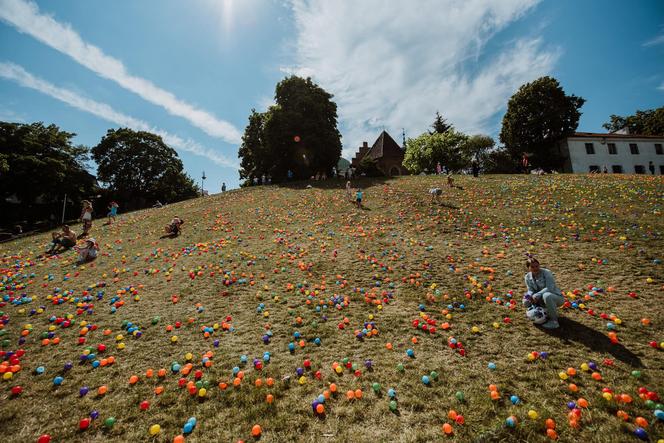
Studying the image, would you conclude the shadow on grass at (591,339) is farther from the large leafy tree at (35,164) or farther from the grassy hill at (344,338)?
the large leafy tree at (35,164)

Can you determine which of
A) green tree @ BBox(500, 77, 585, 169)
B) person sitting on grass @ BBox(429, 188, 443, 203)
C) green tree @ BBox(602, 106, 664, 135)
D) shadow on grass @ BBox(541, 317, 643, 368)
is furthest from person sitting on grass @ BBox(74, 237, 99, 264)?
green tree @ BBox(602, 106, 664, 135)

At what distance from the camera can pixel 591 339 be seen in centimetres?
595

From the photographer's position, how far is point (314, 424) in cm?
424

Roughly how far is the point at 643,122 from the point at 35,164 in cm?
10590

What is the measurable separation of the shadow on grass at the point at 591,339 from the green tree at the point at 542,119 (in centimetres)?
5146

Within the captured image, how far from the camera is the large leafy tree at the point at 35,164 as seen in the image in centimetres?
3108

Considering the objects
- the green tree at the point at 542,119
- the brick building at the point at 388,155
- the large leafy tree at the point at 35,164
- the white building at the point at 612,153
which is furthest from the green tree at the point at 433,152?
the large leafy tree at the point at 35,164

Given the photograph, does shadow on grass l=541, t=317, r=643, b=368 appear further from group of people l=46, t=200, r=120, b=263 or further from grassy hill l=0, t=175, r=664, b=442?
group of people l=46, t=200, r=120, b=263

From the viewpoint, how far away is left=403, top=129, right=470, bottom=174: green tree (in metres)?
54.4

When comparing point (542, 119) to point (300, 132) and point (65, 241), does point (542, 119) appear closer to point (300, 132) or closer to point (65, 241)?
point (300, 132)

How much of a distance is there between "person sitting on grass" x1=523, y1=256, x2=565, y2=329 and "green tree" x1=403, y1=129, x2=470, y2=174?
168 feet

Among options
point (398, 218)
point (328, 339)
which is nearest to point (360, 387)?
point (328, 339)

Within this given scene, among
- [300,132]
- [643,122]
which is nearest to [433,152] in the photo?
[300,132]

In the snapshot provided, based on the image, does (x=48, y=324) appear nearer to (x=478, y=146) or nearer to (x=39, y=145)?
(x=39, y=145)
